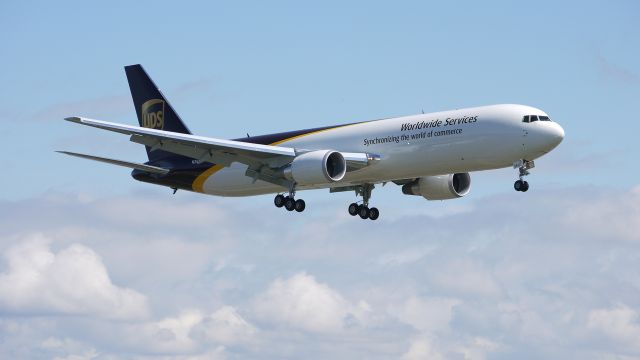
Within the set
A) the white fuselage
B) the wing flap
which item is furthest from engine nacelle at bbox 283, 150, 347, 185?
the wing flap

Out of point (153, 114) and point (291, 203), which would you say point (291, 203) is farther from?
point (153, 114)

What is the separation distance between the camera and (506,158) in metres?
55.6

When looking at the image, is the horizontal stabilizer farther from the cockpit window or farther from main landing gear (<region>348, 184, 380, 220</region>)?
the cockpit window

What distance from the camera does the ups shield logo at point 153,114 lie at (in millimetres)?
71500

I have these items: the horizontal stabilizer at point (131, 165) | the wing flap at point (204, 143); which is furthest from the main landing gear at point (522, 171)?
the horizontal stabilizer at point (131, 165)

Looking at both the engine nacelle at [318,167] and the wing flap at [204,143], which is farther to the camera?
the engine nacelle at [318,167]

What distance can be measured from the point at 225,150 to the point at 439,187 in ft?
39.3

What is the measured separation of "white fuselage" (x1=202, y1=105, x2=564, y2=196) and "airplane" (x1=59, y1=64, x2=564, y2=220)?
0.05 metres

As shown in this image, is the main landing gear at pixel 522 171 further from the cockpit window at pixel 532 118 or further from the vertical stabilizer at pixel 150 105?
the vertical stabilizer at pixel 150 105

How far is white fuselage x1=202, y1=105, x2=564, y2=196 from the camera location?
55.3 meters

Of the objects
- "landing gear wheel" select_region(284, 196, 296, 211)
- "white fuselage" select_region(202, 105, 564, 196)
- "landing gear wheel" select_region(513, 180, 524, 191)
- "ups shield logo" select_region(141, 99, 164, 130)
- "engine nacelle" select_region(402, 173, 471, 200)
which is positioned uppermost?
"ups shield logo" select_region(141, 99, 164, 130)

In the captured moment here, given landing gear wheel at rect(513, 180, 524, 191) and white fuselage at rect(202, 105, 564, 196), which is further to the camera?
landing gear wheel at rect(513, 180, 524, 191)

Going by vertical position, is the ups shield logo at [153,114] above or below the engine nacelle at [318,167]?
above

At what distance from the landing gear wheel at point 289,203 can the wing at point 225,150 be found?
3.49ft
